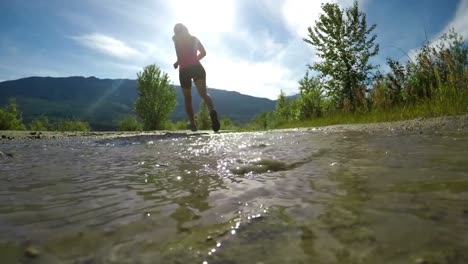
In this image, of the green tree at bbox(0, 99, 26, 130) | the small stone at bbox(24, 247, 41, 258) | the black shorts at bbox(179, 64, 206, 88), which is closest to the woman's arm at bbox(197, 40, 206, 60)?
the black shorts at bbox(179, 64, 206, 88)

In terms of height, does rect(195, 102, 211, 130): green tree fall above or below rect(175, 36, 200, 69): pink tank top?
below

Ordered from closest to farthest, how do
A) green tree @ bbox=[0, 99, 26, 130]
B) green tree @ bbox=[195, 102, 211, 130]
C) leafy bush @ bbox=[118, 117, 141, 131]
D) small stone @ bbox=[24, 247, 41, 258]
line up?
1. small stone @ bbox=[24, 247, 41, 258]
2. green tree @ bbox=[0, 99, 26, 130]
3. green tree @ bbox=[195, 102, 211, 130]
4. leafy bush @ bbox=[118, 117, 141, 131]

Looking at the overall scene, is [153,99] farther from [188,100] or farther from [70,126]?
[188,100]

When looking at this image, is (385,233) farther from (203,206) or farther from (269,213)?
(203,206)

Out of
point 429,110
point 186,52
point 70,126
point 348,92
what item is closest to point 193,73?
point 186,52

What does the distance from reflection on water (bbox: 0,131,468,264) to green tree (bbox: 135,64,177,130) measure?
33.8 metres

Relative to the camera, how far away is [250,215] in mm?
968

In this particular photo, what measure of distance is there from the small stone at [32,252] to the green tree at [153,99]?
113 feet

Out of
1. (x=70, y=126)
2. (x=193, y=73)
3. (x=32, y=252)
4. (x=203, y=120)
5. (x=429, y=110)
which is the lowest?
(x=70, y=126)

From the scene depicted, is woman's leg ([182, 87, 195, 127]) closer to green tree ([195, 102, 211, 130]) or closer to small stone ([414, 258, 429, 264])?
small stone ([414, 258, 429, 264])

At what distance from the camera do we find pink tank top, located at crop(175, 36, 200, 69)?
268 inches

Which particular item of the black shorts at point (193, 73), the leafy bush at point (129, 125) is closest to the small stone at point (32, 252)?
the black shorts at point (193, 73)

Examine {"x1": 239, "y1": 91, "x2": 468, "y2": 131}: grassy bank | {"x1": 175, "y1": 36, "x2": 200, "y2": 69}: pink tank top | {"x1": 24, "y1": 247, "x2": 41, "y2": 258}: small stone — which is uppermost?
{"x1": 175, "y1": 36, "x2": 200, "y2": 69}: pink tank top

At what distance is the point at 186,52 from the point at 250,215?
625cm
